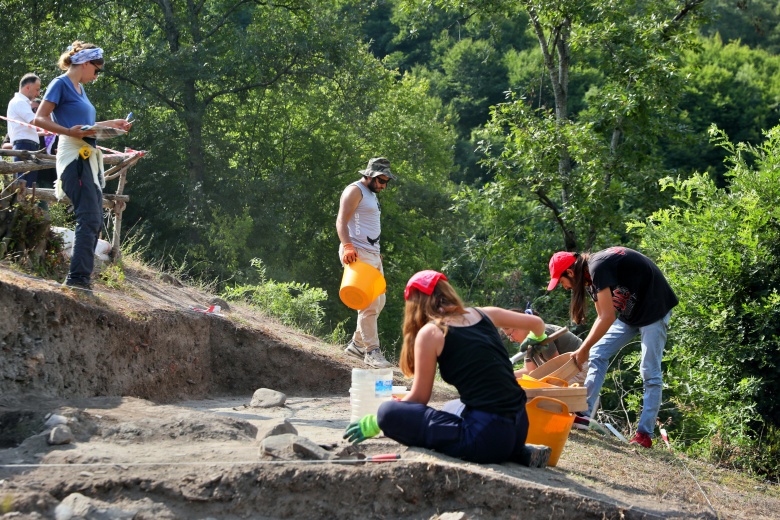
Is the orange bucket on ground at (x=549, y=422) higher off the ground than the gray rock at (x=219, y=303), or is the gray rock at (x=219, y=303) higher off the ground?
the orange bucket on ground at (x=549, y=422)

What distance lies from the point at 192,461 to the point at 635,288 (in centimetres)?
375

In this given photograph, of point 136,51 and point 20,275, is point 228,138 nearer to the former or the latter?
point 136,51

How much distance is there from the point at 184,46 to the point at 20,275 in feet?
56.3

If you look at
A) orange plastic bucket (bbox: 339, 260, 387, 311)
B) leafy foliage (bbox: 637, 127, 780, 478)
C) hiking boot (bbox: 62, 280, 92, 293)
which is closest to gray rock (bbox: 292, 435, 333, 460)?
hiking boot (bbox: 62, 280, 92, 293)

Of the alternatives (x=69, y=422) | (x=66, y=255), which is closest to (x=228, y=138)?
(x=66, y=255)

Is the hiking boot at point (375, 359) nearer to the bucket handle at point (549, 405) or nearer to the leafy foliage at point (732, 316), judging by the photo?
the leafy foliage at point (732, 316)

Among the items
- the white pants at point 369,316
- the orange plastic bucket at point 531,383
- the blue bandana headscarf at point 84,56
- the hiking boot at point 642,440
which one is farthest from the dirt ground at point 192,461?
the blue bandana headscarf at point 84,56

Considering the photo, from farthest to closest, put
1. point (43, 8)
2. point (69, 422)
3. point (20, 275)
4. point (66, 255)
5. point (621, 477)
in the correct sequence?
1. point (43, 8)
2. point (66, 255)
3. point (20, 275)
4. point (621, 477)
5. point (69, 422)

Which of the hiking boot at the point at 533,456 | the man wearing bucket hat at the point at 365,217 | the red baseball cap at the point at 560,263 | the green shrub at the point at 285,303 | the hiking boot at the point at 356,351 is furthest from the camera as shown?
the green shrub at the point at 285,303

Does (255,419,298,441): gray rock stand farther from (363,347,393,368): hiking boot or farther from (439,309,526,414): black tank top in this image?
(363,347,393,368): hiking boot

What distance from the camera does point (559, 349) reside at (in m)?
7.95

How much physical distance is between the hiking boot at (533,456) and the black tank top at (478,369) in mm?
347

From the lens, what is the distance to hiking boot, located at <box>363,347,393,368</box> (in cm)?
930

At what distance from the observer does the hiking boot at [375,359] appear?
930 cm
